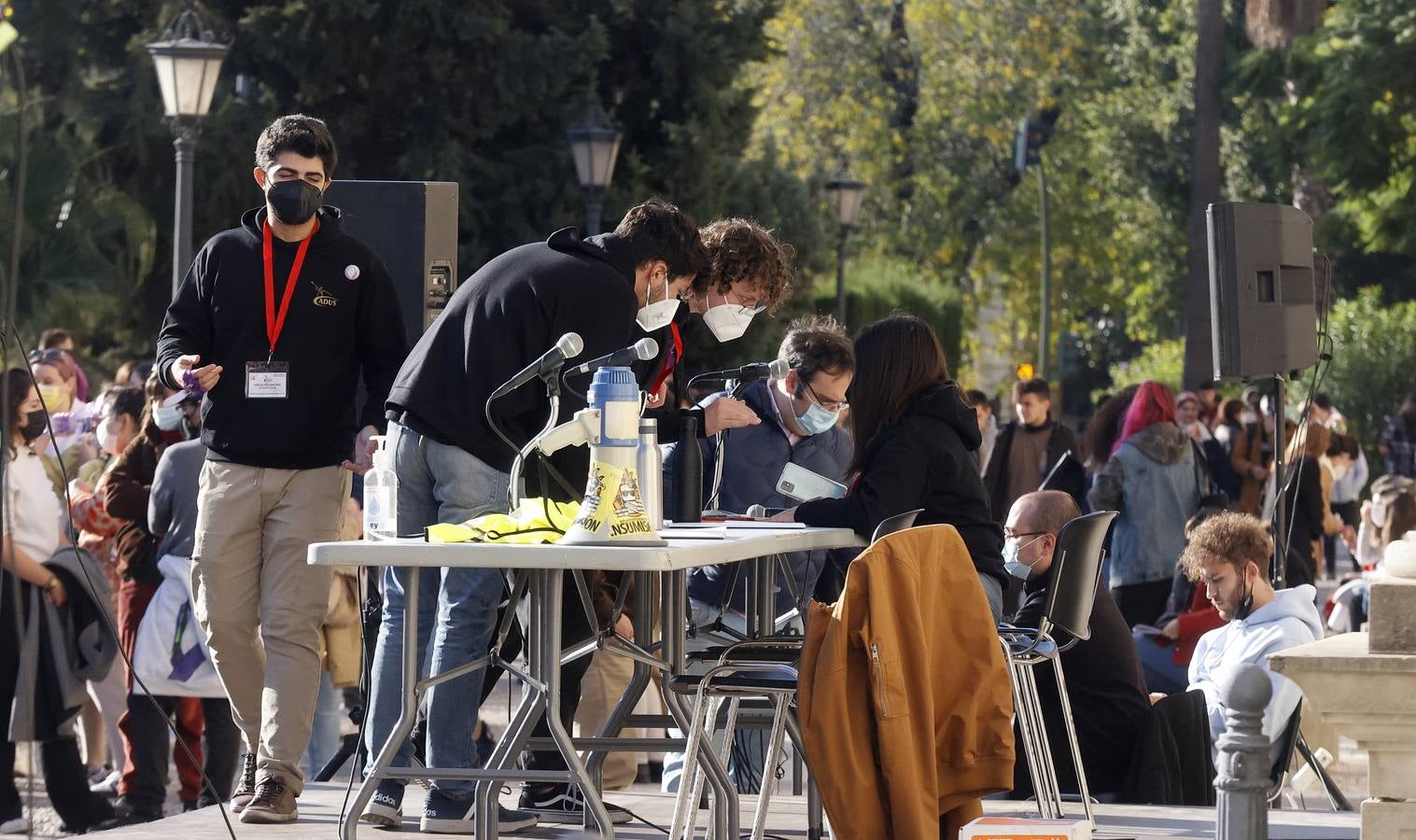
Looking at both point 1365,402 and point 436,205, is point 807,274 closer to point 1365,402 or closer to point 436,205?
point 1365,402

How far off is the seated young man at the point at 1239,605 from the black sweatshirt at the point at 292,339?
9.97ft

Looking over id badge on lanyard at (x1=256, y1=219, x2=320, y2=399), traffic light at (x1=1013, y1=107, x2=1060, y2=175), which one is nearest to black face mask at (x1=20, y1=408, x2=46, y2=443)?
id badge on lanyard at (x1=256, y1=219, x2=320, y2=399)

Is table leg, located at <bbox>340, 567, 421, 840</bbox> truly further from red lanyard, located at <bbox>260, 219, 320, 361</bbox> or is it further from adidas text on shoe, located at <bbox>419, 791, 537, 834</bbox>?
red lanyard, located at <bbox>260, 219, 320, 361</bbox>

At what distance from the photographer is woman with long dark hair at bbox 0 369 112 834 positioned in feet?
24.9

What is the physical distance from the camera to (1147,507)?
11047mm

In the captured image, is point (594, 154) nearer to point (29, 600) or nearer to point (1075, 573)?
point (29, 600)

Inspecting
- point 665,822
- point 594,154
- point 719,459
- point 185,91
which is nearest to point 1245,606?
point 719,459

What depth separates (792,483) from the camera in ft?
20.3

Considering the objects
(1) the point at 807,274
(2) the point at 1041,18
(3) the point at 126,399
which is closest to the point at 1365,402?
(1) the point at 807,274

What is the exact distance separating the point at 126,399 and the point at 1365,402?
70.5ft

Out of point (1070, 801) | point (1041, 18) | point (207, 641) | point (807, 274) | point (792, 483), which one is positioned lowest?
point (1070, 801)

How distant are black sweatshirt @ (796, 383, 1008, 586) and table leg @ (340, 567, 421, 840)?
126cm

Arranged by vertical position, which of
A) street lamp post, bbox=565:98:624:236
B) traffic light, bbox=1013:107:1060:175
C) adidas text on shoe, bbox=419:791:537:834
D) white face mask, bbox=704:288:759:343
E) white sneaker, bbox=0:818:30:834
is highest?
traffic light, bbox=1013:107:1060:175

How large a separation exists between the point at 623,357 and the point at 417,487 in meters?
0.96
